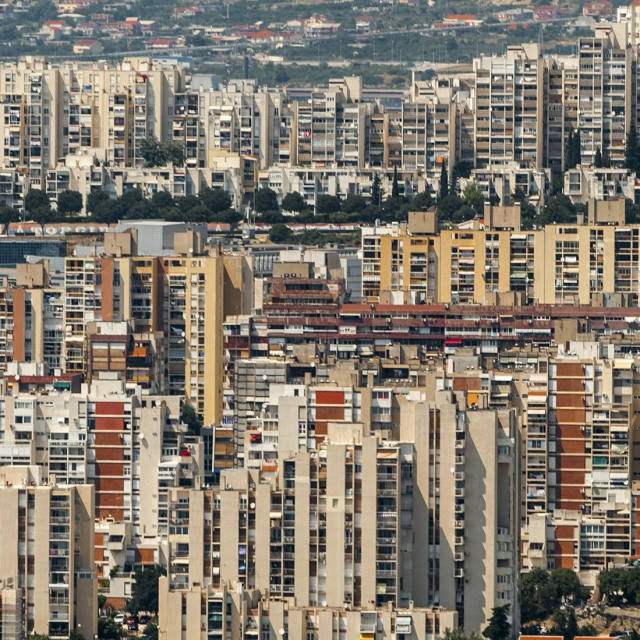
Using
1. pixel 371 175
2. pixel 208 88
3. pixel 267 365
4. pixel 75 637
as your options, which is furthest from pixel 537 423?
pixel 208 88

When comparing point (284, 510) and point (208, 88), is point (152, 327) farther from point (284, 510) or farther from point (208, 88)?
point (208, 88)

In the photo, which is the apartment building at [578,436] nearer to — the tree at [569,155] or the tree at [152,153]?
the tree at [569,155]

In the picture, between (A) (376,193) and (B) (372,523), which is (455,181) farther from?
(B) (372,523)

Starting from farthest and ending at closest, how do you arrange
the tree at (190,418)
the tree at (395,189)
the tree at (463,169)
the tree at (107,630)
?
the tree at (463,169) → the tree at (395,189) → the tree at (190,418) → the tree at (107,630)

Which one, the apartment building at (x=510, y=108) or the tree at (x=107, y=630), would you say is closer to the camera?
the tree at (x=107, y=630)

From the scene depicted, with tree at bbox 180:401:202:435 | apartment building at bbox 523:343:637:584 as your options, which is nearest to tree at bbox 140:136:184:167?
tree at bbox 180:401:202:435

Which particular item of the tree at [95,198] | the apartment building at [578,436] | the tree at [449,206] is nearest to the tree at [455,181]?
the tree at [449,206]

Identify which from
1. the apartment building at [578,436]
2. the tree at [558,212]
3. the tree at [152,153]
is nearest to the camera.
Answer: the apartment building at [578,436]

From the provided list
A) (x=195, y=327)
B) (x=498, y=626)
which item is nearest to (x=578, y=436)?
(x=498, y=626)
